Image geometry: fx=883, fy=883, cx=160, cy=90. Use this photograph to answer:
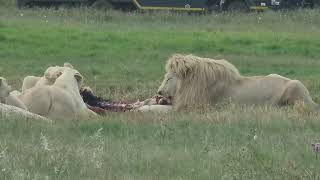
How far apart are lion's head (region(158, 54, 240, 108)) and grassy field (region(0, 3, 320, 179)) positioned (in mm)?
678

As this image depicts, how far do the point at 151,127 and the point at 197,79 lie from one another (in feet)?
9.32

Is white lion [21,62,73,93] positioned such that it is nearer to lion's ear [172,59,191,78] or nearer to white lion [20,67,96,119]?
white lion [20,67,96,119]

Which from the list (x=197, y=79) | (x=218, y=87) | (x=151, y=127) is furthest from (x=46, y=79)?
(x=151, y=127)

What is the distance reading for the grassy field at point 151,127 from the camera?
6.52 meters

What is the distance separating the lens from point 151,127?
8.82 meters

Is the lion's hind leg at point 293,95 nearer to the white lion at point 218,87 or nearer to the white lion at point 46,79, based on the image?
the white lion at point 218,87

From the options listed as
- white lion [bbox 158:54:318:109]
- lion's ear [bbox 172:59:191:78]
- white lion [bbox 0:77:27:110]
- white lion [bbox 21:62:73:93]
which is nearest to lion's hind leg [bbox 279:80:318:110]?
white lion [bbox 158:54:318:109]

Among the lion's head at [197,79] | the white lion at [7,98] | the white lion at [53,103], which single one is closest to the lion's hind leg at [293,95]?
the lion's head at [197,79]

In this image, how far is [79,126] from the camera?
8.81 m

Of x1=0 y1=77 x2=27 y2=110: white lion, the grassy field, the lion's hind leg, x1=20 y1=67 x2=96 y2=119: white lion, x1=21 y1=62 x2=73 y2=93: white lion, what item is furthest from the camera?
the lion's hind leg

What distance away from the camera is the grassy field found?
6520 mm

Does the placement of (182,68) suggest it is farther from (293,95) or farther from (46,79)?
(46,79)

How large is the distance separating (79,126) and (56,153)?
189cm

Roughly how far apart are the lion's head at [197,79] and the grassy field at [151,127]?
68 centimetres
